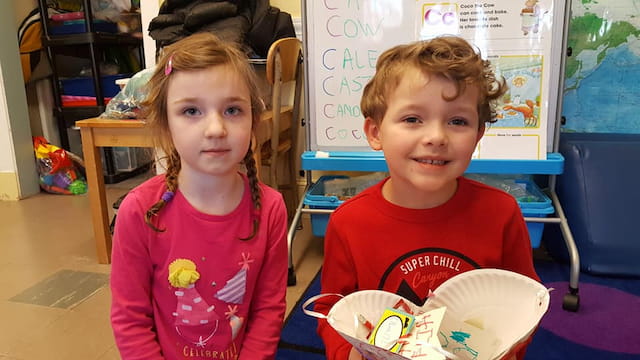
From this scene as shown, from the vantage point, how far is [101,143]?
6.10 ft

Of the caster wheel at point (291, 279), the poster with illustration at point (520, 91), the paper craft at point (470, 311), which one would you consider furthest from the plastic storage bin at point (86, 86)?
the paper craft at point (470, 311)

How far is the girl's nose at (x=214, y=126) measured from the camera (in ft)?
2.65

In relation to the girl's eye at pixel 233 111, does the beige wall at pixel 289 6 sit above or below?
above

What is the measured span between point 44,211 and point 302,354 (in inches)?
77.5

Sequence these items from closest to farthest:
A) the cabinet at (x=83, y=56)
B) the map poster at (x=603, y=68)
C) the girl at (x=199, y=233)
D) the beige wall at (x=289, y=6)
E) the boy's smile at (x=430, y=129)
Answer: the boy's smile at (x=430, y=129), the girl at (x=199, y=233), the map poster at (x=603, y=68), the beige wall at (x=289, y=6), the cabinet at (x=83, y=56)

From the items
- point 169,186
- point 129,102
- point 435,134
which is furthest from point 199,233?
point 129,102

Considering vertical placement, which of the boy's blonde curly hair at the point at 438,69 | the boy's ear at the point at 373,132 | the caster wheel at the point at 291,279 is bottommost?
the caster wheel at the point at 291,279

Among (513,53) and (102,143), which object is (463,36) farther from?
(102,143)

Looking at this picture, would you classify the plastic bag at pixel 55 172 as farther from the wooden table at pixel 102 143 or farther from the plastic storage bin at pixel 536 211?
the plastic storage bin at pixel 536 211

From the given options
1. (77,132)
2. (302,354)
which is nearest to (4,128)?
(77,132)

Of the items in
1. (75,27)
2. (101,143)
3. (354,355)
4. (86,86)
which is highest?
(75,27)

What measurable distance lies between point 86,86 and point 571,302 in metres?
2.83

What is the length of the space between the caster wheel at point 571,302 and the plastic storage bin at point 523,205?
0.81 feet

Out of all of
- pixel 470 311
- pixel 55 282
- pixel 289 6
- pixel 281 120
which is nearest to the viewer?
pixel 470 311
